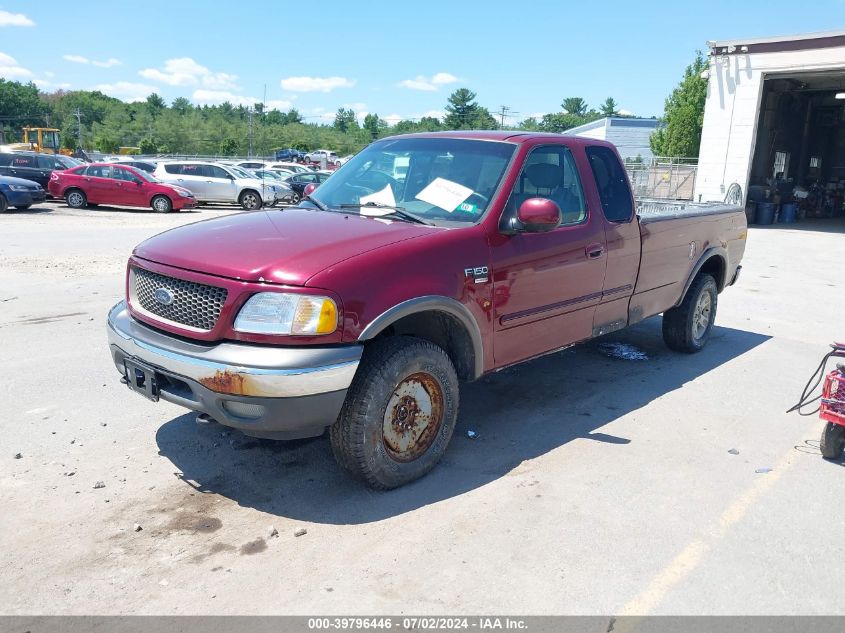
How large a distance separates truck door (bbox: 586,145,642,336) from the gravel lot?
0.72 meters

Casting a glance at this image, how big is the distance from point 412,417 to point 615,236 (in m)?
2.37

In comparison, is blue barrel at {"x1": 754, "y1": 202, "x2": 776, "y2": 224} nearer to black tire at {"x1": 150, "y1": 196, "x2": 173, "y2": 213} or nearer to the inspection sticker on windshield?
black tire at {"x1": 150, "y1": 196, "x2": 173, "y2": 213}

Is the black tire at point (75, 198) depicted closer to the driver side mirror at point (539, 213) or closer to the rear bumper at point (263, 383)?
the rear bumper at point (263, 383)

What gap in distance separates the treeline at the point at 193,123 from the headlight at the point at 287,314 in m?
57.9

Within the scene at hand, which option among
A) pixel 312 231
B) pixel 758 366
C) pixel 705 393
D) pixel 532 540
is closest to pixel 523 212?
pixel 312 231

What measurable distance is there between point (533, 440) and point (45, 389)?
3.70 m

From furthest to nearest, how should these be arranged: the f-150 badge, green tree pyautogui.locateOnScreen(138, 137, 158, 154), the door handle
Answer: green tree pyautogui.locateOnScreen(138, 137, 158, 154), the door handle, the f-150 badge

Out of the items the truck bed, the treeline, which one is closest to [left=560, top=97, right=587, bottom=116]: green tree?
the treeline

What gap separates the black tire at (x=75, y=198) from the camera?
69.8 ft

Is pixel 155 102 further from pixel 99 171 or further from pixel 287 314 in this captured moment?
pixel 287 314

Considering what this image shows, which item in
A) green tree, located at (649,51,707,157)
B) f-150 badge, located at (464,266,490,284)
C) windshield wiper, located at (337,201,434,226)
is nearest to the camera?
f-150 badge, located at (464,266,490,284)

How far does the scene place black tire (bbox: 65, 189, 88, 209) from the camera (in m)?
21.3

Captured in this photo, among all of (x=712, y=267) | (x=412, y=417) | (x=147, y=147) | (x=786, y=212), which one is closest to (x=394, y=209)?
(x=412, y=417)

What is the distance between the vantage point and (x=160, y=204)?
21125 millimetres
